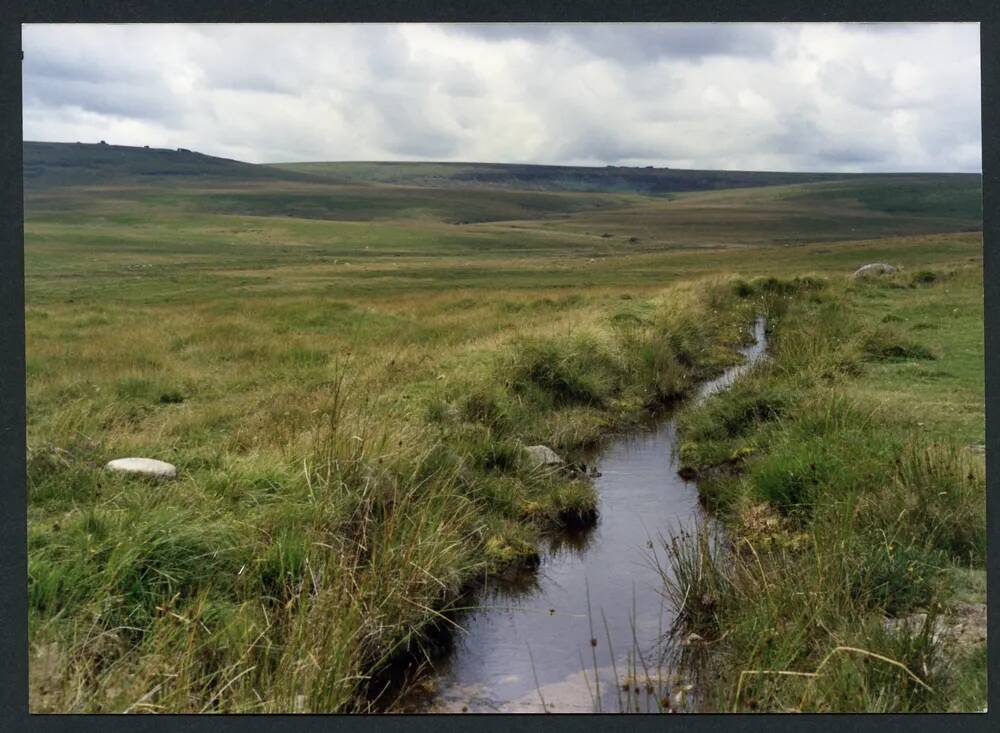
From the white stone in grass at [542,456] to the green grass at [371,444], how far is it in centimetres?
22

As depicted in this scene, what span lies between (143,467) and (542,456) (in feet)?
14.4

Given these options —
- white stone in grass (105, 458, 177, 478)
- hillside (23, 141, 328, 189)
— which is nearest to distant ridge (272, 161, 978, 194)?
hillside (23, 141, 328, 189)

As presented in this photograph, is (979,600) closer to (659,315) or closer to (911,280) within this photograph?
(659,315)

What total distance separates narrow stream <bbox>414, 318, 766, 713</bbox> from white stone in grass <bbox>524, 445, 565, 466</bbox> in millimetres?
600

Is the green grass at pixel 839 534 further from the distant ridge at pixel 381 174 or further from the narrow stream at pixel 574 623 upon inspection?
the distant ridge at pixel 381 174

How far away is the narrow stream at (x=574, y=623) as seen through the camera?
6328 millimetres

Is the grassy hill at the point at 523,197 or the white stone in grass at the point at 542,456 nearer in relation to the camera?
the white stone in grass at the point at 542,456

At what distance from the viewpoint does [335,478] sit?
25.1 feet

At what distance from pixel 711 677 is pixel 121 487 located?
15.0 feet

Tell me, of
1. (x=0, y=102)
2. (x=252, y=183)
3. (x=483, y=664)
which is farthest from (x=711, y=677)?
(x=252, y=183)

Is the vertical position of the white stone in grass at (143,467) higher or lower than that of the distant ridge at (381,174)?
lower

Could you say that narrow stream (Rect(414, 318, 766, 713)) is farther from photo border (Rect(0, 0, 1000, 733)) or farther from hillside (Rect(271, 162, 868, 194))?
hillside (Rect(271, 162, 868, 194))

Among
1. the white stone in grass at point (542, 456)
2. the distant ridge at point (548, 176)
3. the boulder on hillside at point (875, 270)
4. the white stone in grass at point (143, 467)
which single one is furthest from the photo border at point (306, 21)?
the distant ridge at point (548, 176)

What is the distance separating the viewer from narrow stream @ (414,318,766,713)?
249 inches
